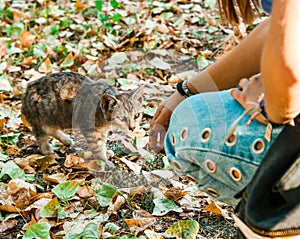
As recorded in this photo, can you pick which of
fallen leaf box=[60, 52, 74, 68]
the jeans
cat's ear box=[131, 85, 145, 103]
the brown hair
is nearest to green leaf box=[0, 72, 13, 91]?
fallen leaf box=[60, 52, 74, 68]

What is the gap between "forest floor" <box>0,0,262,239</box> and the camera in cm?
237

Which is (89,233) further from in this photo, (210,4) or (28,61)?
(210,4)

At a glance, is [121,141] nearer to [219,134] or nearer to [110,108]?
[110,108]

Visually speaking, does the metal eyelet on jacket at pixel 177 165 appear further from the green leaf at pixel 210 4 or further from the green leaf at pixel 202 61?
the green leaf at pixel 210 4

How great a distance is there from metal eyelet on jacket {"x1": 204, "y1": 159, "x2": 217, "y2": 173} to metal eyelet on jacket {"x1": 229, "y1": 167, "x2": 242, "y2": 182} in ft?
0.16

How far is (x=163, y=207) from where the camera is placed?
244 cm

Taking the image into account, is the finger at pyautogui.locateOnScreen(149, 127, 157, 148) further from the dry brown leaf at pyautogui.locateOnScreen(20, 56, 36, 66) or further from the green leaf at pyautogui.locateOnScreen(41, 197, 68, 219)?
the dry brown leaf at pyautogui.locateOnScreen(20, 56, 36, 66)

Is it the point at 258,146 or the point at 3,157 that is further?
the point at 3,157

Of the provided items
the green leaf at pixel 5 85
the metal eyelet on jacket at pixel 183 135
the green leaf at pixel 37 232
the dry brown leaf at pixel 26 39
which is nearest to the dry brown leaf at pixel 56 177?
the green leaf at pixel 37 232

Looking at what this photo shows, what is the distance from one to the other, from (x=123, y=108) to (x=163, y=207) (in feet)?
2.33

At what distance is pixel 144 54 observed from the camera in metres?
4.00

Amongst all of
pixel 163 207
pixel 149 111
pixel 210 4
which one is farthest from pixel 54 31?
pixel 163 207

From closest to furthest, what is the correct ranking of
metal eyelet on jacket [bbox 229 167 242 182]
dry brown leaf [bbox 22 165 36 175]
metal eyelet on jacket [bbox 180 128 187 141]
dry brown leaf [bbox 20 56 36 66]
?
metal eyelet on jacket [bbox 229 167 242 182], metal eyelet on jacket [bbox 180 128 187 141], dry brown leaf [bbox 22 165 36 175], dry brown leaf [bbox 20 56 36 66]

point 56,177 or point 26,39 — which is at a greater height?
point 26,39
